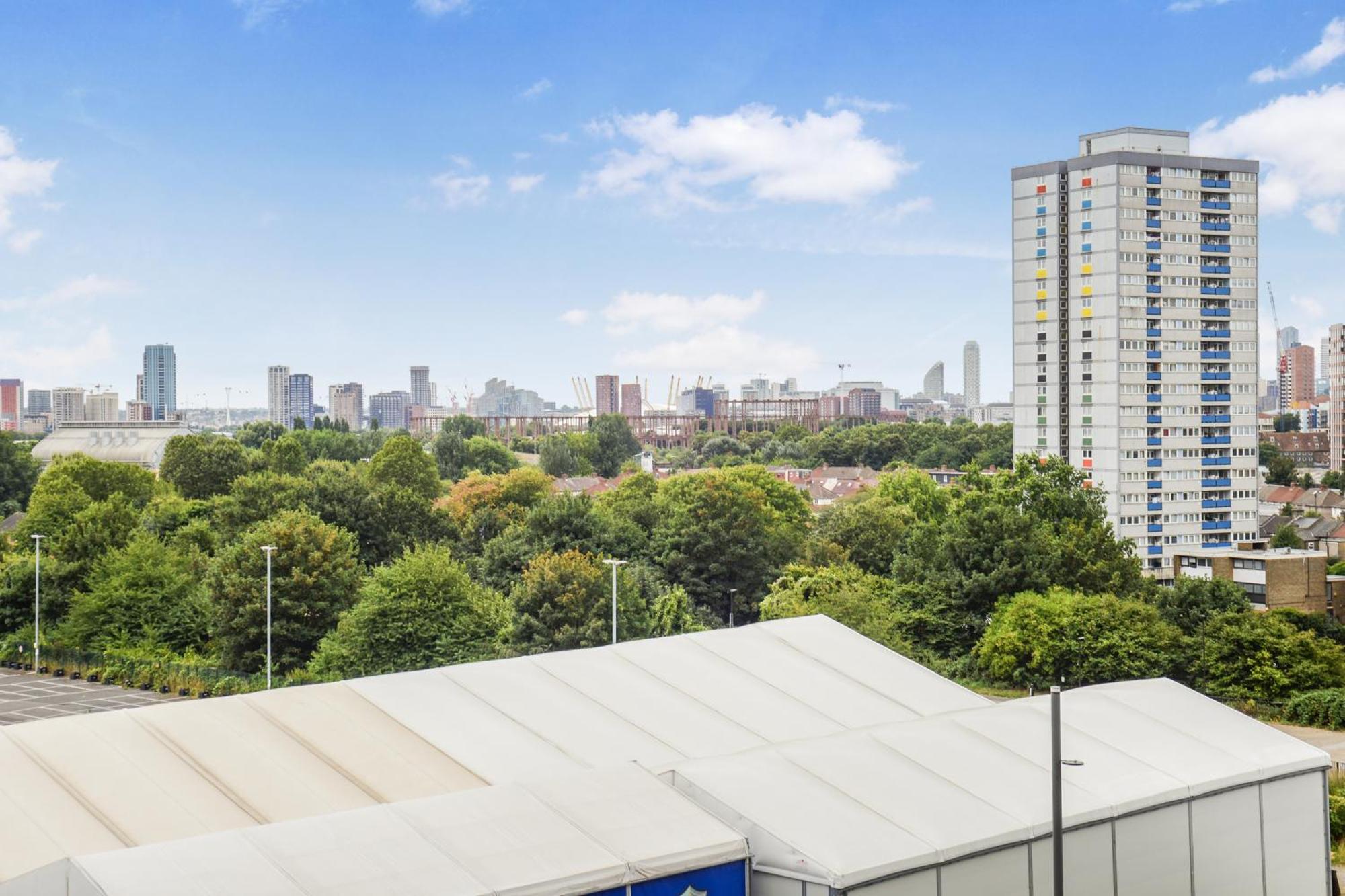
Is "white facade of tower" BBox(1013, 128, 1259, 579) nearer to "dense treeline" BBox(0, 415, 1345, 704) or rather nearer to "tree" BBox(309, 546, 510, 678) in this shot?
"dense treeline" BBox(0, 415, 1345, 704)

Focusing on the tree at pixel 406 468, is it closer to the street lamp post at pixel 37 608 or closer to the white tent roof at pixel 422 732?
the street lamp post at pixel 37 608

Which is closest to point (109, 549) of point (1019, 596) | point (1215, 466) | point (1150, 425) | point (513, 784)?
point (1019, 596)

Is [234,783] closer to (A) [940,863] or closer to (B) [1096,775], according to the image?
(A) [940,863]

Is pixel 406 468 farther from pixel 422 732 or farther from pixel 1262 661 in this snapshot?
pixel 422 732

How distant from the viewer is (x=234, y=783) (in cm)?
1658

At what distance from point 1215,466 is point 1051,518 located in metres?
30.6

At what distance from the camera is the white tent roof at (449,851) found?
12.8 m

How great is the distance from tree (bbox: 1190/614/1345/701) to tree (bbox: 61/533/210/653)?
38.7m

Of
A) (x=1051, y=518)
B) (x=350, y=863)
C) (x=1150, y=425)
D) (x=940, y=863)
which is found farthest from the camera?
(x=1150, y=425)

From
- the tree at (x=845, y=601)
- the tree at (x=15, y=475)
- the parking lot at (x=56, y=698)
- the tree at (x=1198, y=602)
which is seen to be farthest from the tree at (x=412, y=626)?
the tree at (x=15, y=475)

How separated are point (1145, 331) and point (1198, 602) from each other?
40.1 metres

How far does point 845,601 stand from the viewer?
52.4 m

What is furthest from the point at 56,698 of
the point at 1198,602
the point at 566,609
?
the point at 1198,602

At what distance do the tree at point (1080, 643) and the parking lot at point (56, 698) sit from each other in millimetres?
29225
